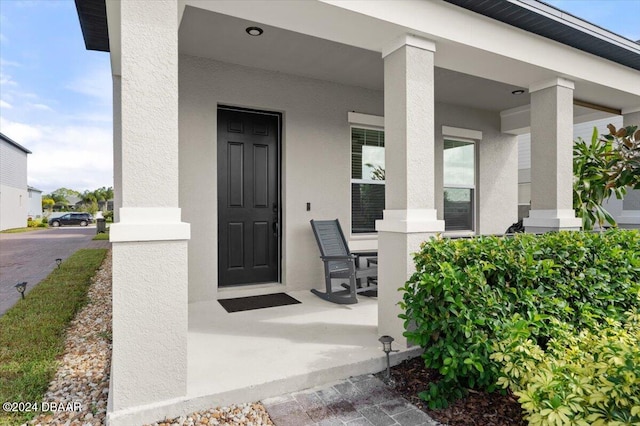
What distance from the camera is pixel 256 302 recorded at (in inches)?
177

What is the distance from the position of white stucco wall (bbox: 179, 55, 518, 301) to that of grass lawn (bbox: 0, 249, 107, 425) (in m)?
1.46

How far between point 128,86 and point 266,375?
2.07m

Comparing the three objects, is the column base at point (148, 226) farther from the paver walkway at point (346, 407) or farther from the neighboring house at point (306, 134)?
the paver walkway at point (346, 407)

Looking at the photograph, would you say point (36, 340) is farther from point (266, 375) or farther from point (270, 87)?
point (270, 87)

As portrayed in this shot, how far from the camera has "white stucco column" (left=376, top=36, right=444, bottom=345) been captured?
123 inches

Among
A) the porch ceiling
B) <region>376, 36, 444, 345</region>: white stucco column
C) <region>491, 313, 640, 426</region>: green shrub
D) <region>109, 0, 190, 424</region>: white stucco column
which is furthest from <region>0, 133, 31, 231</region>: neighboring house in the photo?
<region>491, 313, 640, 426</region>: green shrub

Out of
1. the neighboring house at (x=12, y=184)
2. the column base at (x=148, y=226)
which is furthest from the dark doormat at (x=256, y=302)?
the neighboring house at (x=12, y=184)

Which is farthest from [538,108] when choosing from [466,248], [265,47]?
[265,47]

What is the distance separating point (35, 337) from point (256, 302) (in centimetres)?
222

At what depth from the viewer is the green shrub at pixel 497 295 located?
2.34m

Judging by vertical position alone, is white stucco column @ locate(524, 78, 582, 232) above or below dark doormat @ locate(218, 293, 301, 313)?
above

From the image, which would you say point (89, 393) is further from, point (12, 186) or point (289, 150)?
point (12, 186)

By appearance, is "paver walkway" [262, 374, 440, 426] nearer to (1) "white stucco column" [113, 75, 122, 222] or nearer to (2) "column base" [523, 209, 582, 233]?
(2) "column base" [523, 209, 582, 233]

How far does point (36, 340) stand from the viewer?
3469 mm
